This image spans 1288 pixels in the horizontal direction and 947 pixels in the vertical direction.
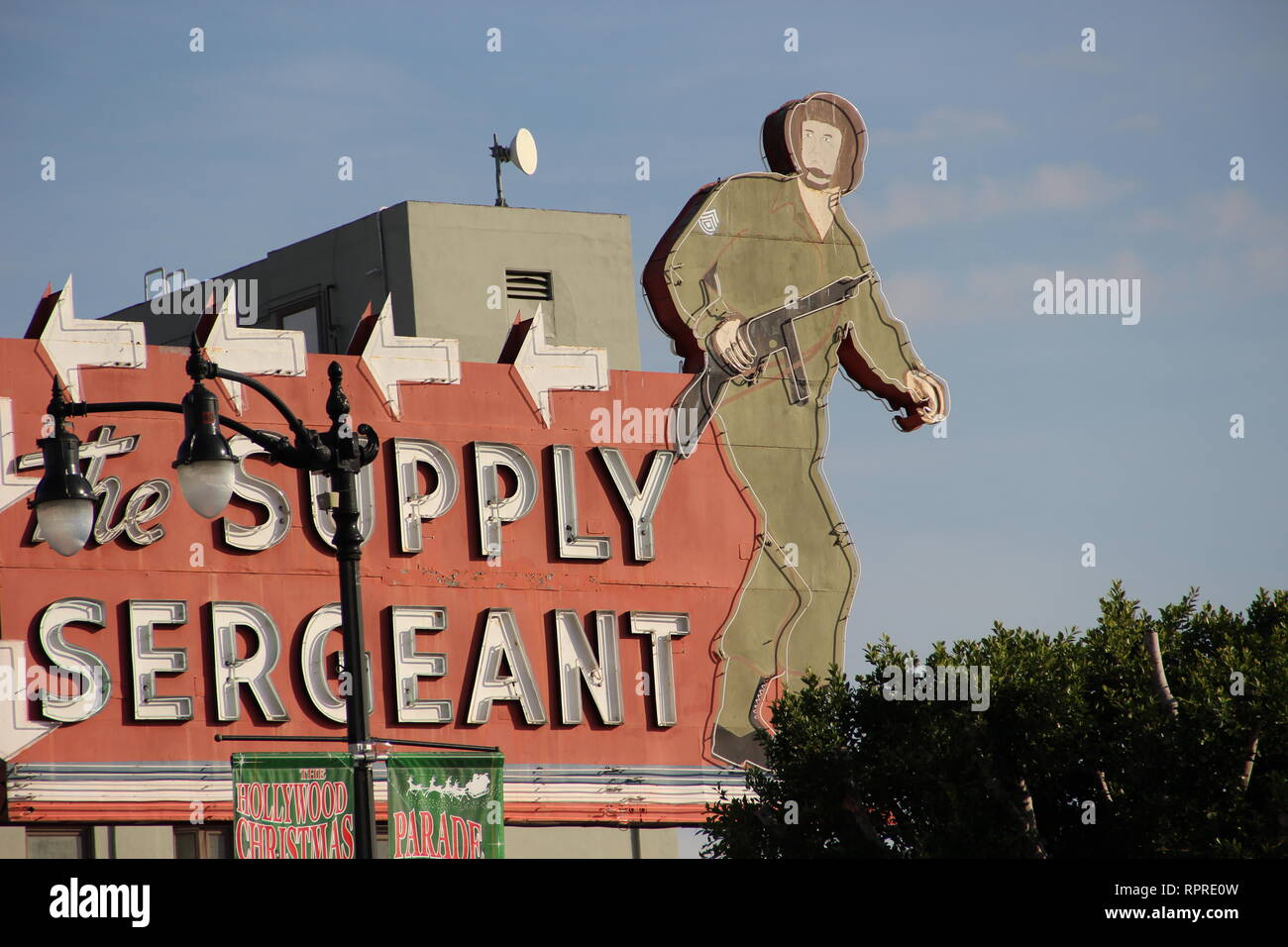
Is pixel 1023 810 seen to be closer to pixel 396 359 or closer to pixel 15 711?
pixel 396 359

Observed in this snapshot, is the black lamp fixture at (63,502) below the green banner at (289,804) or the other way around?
the other way around

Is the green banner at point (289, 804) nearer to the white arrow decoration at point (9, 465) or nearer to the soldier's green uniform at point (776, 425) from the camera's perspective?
the white arrow decoration at point (9, 465)

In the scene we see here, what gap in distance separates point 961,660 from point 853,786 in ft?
6.94

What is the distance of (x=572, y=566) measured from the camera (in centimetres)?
2956

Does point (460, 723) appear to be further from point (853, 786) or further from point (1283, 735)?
point (1283, 735)

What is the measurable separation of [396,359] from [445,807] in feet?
25.6

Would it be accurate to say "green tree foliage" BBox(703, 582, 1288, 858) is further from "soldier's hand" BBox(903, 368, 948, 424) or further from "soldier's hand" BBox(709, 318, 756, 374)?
"soldier's hand" BBox(903, 368, 948, 424)

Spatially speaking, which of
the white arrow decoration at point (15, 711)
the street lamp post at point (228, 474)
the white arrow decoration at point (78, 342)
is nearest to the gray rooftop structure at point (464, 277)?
the white arrow decoration at point (78, 342)

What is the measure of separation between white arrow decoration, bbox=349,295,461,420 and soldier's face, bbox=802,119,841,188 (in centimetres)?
807

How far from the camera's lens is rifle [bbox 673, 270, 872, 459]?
31.1 m

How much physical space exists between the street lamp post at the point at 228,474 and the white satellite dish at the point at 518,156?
19722mm

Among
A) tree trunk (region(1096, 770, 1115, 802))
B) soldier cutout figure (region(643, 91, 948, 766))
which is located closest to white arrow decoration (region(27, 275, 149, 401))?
Result: soldier cutout figure (region(643, 91, 948, 766))

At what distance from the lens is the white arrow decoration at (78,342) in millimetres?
26198
